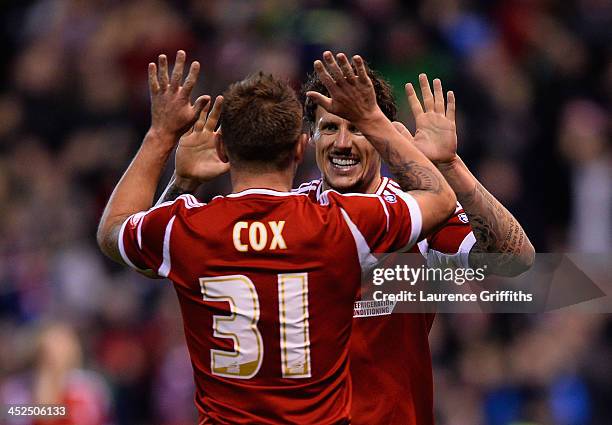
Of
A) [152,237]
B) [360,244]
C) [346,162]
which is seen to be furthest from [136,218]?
[346,162]

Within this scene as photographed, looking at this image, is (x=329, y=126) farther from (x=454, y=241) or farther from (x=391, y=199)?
(x=391, y=199)

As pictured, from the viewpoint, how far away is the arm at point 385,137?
14.8 feet

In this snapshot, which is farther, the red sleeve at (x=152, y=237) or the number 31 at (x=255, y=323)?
the red sleeve at (x=152, y=237)

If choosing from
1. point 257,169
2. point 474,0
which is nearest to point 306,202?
point 257,169

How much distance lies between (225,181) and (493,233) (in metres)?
5.72

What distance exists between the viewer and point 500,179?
985cm

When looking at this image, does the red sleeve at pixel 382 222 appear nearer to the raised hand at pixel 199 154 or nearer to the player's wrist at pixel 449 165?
the player's wrist at pixel 449 165

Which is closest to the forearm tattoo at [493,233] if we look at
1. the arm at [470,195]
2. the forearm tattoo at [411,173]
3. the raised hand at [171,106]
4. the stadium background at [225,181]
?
the arm at [470,195]

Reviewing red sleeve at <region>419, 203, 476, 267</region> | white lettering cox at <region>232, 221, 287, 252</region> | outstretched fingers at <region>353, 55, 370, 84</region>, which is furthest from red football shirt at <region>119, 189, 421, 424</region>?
red sleeve at <region>419, 203, 476, 267</region>

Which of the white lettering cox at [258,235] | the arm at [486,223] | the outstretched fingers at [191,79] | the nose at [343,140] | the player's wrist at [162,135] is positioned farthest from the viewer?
the nose at [343,140]

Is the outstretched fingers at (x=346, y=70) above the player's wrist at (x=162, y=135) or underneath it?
above

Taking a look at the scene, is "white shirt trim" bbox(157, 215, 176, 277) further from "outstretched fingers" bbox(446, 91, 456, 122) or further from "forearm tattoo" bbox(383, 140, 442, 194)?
"outstretched fingers" bbox(446, 91, 456, 122)

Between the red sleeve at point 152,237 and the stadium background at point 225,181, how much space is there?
13.1ft

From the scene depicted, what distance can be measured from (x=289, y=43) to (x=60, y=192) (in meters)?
2.46
